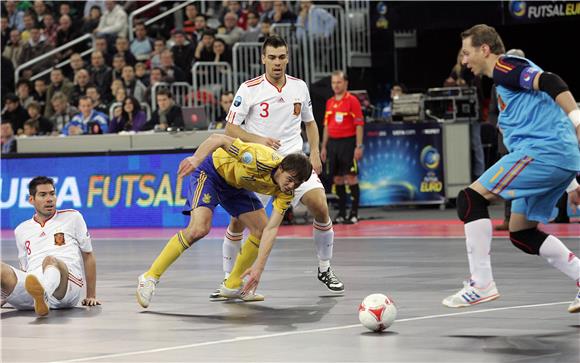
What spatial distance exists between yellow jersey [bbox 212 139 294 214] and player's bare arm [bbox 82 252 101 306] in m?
1.36

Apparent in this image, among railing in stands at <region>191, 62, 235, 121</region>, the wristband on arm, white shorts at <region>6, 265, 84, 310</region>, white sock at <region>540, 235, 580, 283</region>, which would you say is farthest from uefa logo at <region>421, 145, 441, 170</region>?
white sock at <region>540, 235, 580, 283</region>

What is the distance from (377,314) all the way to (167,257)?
8.10 feet

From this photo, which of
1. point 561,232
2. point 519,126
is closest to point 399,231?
point 561,232

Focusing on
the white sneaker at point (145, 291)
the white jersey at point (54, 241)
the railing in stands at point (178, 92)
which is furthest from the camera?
the railing in stands at point (178, 92)

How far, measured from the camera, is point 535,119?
891 cm

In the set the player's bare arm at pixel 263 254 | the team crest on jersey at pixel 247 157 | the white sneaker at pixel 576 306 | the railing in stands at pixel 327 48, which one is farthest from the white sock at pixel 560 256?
the railing in stands at pixel 327 48

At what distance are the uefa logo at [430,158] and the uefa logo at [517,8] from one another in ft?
9.80

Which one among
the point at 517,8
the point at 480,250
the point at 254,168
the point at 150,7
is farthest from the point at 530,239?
the point at 150,7

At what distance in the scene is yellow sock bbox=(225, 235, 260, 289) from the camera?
1103 cm

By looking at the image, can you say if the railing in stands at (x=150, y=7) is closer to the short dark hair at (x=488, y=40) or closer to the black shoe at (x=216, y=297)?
the black shoe at (x=216, y=297)

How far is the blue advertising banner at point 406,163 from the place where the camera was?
865 inches

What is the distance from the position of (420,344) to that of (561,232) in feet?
30.4

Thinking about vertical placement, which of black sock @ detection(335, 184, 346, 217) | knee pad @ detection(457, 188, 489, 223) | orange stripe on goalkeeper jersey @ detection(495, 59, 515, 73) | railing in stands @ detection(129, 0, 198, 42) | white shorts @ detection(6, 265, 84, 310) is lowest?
black sock @ detection(335, 184, 346, 217)

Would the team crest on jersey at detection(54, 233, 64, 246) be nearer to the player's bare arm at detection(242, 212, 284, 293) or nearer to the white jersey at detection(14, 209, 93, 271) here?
the white jersey at detection(14, 209, 93, 271)
